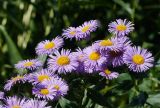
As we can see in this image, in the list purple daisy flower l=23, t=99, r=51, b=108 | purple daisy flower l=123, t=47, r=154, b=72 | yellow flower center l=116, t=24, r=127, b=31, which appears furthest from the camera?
yellow flower center l=116, t=24, r=127, b=31

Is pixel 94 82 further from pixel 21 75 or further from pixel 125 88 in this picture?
pixel 21 75

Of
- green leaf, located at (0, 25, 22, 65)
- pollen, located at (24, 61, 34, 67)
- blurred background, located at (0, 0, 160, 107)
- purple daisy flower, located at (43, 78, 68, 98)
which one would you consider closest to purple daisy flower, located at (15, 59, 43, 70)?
pollen, located at (24, 61, 34, 67)

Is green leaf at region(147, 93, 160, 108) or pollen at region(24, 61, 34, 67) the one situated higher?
pollen at region(24, 61, 34, 67)

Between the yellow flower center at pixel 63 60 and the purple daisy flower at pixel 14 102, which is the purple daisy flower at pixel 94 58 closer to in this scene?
the yellow flower center at pixel 63 60

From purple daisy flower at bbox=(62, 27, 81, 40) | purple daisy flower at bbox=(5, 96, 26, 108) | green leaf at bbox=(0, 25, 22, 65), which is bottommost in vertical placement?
purple daisy flower at bbox=(5, 96, 26, 108)

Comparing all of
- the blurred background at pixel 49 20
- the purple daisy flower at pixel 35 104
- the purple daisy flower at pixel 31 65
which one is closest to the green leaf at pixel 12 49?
the blurred background at pixel 49 20

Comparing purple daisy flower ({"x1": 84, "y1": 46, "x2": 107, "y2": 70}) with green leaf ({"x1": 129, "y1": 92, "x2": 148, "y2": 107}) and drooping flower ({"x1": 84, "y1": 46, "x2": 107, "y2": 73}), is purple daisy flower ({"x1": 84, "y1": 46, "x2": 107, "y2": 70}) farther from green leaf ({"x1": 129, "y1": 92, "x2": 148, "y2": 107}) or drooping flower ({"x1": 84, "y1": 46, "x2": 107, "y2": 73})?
green leaf ({"x1": 129, "y1": 92, "x2": 148, "y2": 107})

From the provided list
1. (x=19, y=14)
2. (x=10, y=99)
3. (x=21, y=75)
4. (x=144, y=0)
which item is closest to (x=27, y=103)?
(x=10, y=99)
